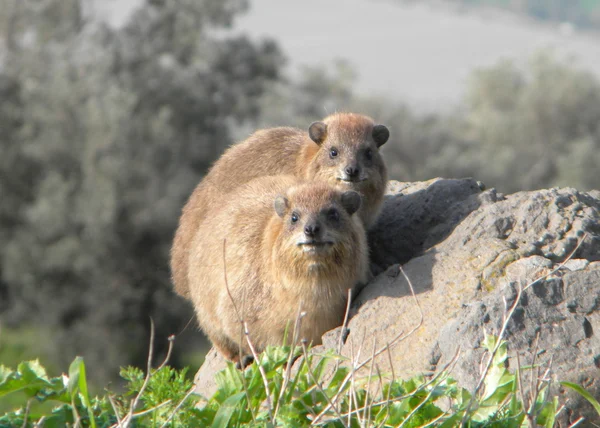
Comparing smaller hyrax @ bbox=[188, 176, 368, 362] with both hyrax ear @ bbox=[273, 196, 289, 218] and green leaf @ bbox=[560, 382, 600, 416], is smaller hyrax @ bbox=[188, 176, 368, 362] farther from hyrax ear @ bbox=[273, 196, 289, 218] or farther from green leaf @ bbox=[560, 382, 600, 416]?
green leaf @ bbox=[560, 382, 600, 416]

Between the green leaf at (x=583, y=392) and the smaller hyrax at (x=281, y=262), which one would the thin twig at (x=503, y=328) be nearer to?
the green leaf at (x=583, y=392)

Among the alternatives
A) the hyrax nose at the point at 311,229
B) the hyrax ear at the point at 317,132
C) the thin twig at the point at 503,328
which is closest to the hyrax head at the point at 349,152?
the hyrax ear at the point at 317,132

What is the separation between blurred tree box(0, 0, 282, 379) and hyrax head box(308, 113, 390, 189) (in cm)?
1535

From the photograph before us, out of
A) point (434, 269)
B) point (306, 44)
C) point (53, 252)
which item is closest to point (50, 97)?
point (53, 252)

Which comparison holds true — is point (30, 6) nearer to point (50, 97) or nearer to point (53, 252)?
point (50, 97)

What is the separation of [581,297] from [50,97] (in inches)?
873

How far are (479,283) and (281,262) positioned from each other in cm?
140

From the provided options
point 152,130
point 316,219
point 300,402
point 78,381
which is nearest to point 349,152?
point 316,219

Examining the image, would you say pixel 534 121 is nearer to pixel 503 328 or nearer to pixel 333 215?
pixel 333 215

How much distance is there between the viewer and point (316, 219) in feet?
21.2

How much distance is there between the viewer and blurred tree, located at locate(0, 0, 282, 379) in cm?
2359

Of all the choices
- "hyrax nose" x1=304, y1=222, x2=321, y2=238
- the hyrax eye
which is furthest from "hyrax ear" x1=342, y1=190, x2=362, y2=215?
"hyrax nose" x1=304, y1=222, x2=321, y2=238

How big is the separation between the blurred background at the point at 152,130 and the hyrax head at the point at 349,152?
9365 millimetres

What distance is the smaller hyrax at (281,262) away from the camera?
21.1 feet
